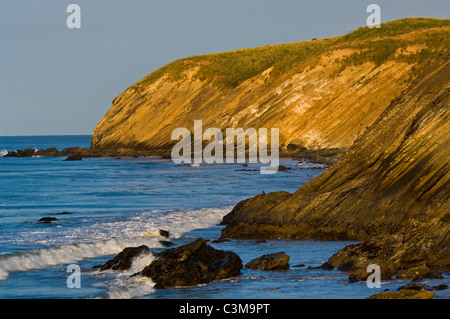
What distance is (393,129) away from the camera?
25.1 m

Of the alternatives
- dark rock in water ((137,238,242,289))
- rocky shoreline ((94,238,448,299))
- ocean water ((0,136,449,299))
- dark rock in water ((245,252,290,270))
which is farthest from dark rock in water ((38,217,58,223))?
dark rock in water ((245,252,290,270))

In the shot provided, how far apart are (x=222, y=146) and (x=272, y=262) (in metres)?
67.6

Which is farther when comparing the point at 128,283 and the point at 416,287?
the point at 128,283

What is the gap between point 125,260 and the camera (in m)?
19.1

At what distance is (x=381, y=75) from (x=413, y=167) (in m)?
55.9

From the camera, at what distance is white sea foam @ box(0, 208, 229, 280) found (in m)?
21.1

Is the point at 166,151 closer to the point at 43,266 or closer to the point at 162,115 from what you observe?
the point at 162,115

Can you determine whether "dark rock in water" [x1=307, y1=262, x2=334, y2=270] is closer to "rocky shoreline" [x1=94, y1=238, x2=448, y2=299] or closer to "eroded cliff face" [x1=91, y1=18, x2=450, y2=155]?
"rocky shoreline" [x1=94, y1=238, x2=448, y2=299]

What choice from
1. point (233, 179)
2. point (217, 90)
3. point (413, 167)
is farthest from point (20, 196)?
point (217, 90)

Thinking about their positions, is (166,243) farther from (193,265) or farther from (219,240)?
(193,265)

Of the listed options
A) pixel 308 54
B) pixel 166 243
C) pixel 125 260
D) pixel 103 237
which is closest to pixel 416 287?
pixel 125 260

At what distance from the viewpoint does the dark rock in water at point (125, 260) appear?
19.0 m

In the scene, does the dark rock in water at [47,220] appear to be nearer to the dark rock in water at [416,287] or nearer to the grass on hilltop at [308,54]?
the dark rock in water at [416,287]

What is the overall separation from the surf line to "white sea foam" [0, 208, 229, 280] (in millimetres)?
41978
